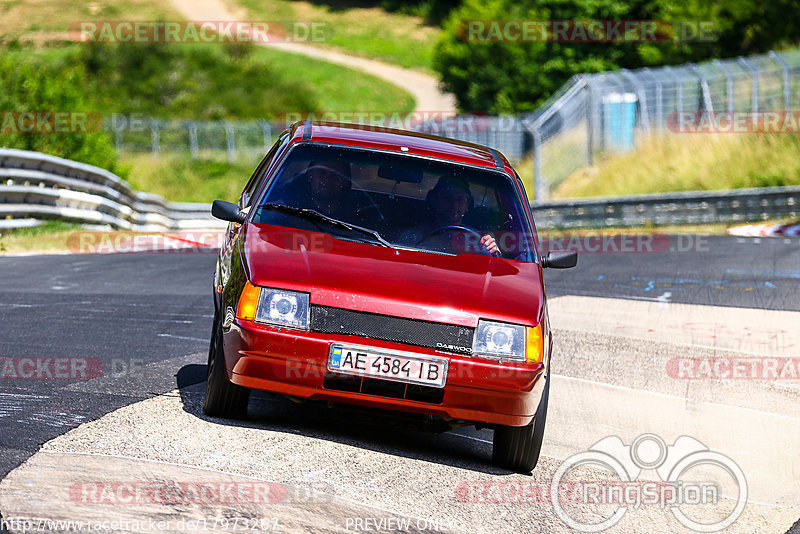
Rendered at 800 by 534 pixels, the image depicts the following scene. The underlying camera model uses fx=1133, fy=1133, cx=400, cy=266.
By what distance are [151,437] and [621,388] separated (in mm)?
3943

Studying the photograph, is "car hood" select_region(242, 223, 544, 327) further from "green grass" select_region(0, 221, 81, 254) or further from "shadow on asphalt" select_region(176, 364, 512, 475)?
"green grass" select_region(0, 221, 81, 254)

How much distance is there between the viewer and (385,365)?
5395mm

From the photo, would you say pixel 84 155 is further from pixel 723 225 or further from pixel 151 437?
pixel 151 437

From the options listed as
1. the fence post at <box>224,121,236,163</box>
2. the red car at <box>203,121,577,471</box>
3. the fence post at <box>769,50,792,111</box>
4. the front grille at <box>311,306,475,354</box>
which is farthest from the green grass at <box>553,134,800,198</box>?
the front grille at <box>311,306,475,354</box>

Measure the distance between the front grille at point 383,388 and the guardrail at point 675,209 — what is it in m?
17.3

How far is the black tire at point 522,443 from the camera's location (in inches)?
228

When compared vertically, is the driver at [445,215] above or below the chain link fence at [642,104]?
below

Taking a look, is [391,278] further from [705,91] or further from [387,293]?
[705,91]

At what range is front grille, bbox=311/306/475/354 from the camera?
5.43 m

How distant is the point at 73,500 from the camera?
4434 mm

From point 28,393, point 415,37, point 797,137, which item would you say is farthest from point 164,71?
point 28,393

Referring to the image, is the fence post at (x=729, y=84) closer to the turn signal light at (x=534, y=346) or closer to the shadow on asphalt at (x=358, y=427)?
the shadow on asphalt at (x=358, y=427)

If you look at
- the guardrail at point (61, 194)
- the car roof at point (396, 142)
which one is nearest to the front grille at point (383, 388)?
the car roof at point (396, 142)

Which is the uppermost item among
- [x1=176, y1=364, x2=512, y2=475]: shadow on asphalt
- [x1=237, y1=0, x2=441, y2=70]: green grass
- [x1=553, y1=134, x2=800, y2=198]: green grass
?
[x1=237, y1=0, x2=441, y2=70]: green grass
